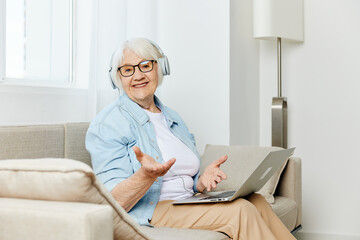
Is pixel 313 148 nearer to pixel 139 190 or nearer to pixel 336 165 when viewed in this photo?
pixel 336 165

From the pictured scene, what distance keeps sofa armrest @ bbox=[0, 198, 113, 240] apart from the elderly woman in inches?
21.4

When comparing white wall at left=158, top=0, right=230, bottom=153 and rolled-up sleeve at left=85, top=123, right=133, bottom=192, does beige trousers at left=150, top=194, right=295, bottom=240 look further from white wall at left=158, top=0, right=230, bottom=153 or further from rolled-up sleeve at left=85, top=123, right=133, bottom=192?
white wall at left=158, top=0, right=230, bottom=153

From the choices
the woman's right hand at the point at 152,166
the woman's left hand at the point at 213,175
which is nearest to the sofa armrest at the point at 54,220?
the woman's right hand at the point at 152,166

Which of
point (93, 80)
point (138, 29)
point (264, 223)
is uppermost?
point (138, 29)

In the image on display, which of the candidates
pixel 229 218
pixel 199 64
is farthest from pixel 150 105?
pixel 199 64

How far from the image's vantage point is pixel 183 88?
3.38 meters

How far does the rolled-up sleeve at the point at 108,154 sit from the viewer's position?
1956 mm

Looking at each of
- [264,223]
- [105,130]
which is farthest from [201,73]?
[264,223]

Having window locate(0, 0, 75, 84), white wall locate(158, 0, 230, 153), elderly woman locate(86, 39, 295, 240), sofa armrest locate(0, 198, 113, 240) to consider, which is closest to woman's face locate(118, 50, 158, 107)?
elderly woman locate(86, 39, 295, 240)

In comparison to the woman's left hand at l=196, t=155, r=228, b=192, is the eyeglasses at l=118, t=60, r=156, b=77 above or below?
above

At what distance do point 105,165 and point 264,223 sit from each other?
0.60 metres

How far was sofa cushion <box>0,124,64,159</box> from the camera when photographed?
6.24 ft

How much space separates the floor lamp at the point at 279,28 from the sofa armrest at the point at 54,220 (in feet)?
8.17

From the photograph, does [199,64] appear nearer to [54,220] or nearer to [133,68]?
[133,68]
